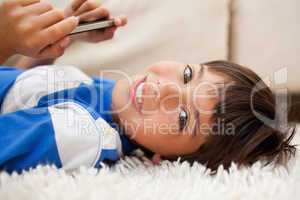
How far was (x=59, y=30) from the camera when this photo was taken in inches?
28.4

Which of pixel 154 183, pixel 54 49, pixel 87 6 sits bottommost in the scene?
pixel 154 183

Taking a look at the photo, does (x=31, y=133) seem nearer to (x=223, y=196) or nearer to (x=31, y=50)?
(x=31, y=50)

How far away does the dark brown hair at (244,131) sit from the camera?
863 millimetres

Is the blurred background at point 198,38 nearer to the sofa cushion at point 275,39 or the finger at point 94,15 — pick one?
the sofa cushion at point 275,39

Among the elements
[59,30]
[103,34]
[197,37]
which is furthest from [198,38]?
[59,30]

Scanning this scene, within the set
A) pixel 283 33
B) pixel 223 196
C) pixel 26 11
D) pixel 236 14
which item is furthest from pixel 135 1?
pixel 223 196

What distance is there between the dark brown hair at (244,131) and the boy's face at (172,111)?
0.02 meters

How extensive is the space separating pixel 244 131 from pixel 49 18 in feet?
1.47

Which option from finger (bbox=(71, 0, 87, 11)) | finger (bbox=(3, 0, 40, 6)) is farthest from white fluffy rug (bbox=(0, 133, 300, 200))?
finger (bbox=(71, 0, 87, 11))

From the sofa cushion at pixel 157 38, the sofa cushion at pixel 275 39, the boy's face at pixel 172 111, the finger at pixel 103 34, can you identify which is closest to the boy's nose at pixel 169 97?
the boy's face at pixel 172 111

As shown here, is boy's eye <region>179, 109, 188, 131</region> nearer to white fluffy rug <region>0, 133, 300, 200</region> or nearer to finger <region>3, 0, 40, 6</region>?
white fluffy rug <region>0, 133, 300, 200</region>

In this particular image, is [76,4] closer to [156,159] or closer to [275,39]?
[156,159]

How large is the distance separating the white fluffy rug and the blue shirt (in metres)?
0.04

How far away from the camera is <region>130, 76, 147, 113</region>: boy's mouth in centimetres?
88
